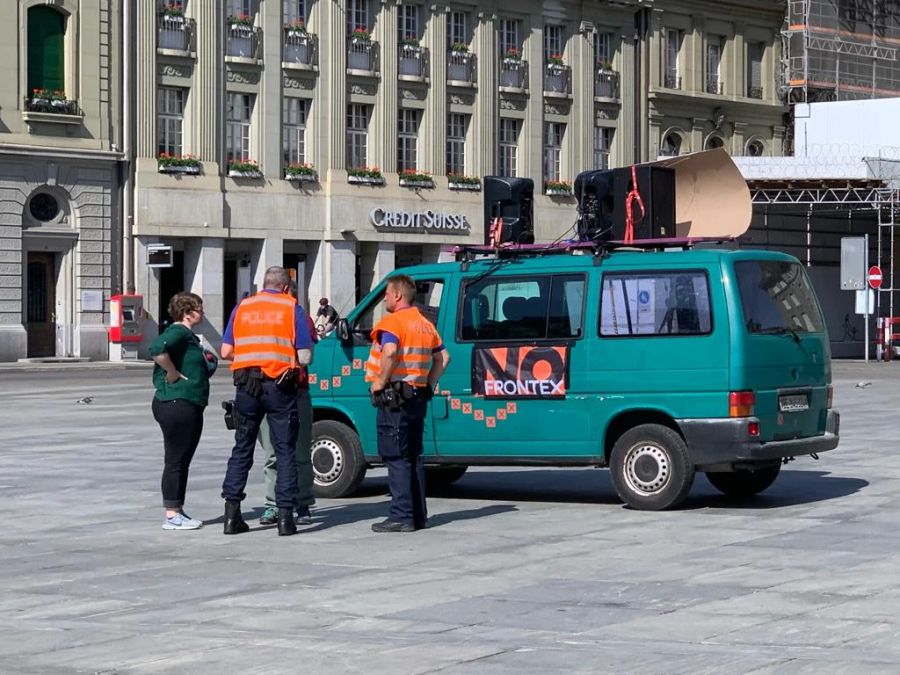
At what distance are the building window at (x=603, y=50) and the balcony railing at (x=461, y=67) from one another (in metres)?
5.96

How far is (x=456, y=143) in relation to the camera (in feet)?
188

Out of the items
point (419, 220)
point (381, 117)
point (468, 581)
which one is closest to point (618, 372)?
point (468, 581)

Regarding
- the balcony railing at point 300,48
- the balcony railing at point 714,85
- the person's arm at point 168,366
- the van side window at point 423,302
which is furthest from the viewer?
the balcony railing at point 714,85

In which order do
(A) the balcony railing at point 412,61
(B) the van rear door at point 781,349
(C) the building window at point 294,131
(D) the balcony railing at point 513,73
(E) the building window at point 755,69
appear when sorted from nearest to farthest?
(B) the van rear door at point 781,349
(C) the building window at point 294,131
(A) the balcony railing at point 412,61
(D) the balcony railing at point 513,73
(E) the building window at point 755,69

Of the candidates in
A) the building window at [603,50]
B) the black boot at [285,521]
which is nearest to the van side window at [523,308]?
the black boot at [285,521]

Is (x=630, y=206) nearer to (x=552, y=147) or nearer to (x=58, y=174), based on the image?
(x=58, y=174)

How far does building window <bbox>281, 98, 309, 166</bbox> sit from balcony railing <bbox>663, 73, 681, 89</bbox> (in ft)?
50.4

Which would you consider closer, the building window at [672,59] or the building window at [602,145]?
the building window at [602,145]

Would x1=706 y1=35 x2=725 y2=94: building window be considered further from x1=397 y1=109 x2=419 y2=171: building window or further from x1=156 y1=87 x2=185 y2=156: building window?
x1=156 y1=87 x2=185 y2=156: building window

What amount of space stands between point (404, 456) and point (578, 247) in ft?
8.71

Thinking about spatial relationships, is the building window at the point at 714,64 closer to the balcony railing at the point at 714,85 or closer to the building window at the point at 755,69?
the balcony railing at the point at 714,85

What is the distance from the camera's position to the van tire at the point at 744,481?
1541 cm

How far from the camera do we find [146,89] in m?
48.9

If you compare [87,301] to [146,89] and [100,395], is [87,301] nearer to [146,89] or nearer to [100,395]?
[146,89]
